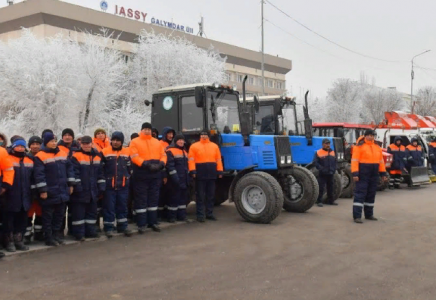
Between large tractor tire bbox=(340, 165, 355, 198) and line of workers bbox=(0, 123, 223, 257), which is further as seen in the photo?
large tractor tire bbox=(340, 165, 355, 198)

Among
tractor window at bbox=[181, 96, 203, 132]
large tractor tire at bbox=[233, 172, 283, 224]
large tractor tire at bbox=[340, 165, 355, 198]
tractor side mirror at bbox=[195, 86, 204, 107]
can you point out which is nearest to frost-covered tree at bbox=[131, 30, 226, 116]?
large tractor tire at bbox=[340, 165, 355, 198]

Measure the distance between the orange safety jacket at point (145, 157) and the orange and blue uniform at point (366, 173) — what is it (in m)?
3.98

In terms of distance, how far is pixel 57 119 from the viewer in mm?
30203

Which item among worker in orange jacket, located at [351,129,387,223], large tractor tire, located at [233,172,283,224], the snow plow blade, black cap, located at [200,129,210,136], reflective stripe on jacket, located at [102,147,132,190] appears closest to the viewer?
reflective stripe on jacket, located at [102,147,132,190]

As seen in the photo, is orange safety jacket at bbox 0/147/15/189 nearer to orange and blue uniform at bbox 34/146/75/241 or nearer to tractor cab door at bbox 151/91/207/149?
orange and blue uniform at bbox 34/146/75/241

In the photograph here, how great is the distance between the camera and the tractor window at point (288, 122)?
506 inches

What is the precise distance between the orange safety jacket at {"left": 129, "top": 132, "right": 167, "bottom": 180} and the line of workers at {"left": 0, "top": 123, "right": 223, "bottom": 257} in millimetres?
17

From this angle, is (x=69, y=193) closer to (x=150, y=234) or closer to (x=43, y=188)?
(x=43, y=188)

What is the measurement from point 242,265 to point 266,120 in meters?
7.31

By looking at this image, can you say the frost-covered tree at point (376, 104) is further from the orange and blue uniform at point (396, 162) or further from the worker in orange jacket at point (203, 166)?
the worker in orange jacket at point (203, 166)

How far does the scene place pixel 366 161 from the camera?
30.9 feet

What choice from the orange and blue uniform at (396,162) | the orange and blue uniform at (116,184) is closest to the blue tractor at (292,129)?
the orange and blue uniform at (396,162)

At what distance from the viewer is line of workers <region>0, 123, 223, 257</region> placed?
673 cm

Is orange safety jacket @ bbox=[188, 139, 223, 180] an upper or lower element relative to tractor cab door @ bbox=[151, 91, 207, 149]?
lower
